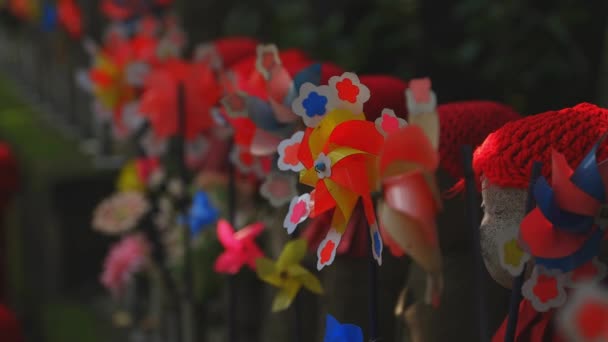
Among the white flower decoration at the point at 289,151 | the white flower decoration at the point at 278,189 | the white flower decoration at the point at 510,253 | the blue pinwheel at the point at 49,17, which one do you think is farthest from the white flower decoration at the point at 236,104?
the blue pinwheel at the point at 49,17

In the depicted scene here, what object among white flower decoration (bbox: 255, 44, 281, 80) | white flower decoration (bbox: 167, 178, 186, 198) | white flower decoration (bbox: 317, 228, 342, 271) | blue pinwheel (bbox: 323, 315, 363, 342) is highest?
white flower decoration (bbox: 255, 44, 281, 80)

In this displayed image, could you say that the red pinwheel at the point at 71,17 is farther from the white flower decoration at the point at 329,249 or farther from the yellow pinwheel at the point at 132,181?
the white flower decoration at the point at 329,249

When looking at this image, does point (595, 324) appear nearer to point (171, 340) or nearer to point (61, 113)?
point (171, 340)

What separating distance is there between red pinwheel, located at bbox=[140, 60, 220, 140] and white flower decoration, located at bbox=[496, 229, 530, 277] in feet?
2.78

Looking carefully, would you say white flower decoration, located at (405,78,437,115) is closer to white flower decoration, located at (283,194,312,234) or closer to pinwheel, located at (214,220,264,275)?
white flower decoration, located at (283,194,312,234)

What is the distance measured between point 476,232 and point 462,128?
0.20 m

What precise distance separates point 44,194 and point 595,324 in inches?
85.0

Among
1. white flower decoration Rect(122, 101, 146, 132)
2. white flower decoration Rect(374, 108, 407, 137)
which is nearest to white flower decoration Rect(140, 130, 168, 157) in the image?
white flower decoration Rect(122, 101, 146, 132)

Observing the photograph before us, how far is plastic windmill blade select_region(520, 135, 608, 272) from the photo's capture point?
0.69 m

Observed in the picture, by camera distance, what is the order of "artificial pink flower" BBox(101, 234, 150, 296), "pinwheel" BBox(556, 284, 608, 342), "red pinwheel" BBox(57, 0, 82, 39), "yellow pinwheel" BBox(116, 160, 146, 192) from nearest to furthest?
"pinwheel" BBox(556, 284, 608, 342)
"artificial pink flower" BBox(101, 234, 150, 296)
"yellow pinwheel" BBox(116, 160, 146, 192)
"red pinwheel" BBox(57, 0, 82, 39)

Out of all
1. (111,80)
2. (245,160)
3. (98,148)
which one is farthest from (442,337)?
(98,148)

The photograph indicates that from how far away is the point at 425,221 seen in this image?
0.73 meters

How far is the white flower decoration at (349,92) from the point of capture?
85 centimetres

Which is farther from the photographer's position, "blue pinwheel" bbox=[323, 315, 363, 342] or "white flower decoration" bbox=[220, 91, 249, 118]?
"white flower decoration" bbox=[220, 91, 249, 118]
